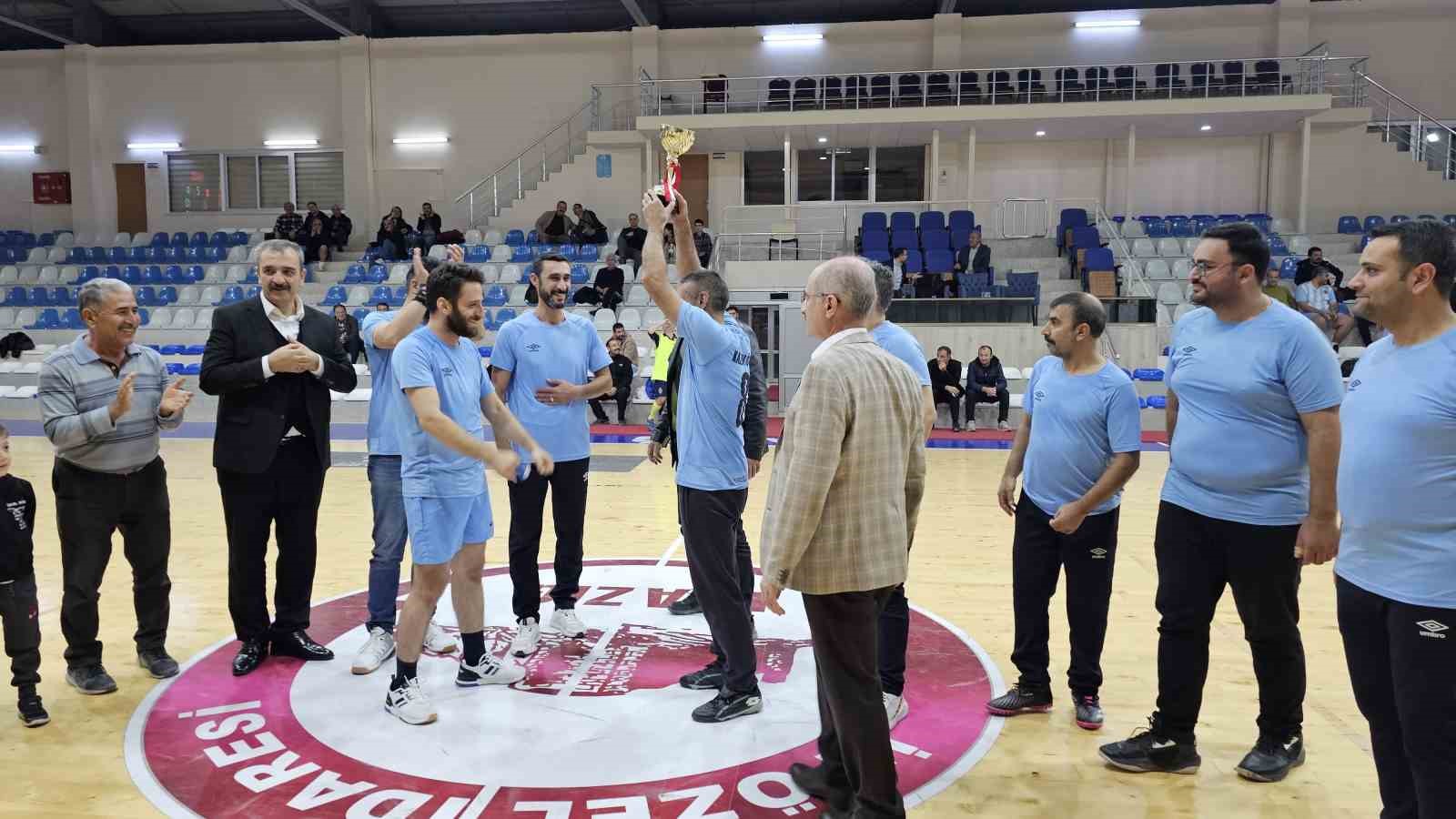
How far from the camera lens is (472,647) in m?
4.11

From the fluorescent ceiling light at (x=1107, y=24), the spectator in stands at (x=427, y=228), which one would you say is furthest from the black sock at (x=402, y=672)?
the fluorescent ceiling light at (x=1107, y=24)

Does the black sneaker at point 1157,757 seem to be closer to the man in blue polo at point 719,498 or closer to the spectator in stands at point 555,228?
the man in blue polo at point 719,498

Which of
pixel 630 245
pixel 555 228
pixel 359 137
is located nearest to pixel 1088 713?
pixel 630 245

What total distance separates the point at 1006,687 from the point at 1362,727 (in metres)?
1.32

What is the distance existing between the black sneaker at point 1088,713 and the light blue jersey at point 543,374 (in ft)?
8.00

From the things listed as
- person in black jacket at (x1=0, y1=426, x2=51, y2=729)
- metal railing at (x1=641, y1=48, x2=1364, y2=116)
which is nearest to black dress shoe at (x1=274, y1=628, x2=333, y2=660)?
person in black jacket at (x1=0, y1=426, x2=51, y2=729)

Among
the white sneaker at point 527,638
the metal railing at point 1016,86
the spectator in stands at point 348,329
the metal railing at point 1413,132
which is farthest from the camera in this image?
the metal railing at point 1413,132

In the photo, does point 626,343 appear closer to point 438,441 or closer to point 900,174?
point 438,441

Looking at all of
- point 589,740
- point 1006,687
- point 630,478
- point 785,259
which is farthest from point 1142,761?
point 785,259

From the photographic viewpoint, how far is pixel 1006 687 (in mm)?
4141

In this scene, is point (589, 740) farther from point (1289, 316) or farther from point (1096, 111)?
point (1096, 111)

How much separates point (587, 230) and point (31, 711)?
1601 centimetres

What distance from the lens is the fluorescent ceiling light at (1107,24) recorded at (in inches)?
774

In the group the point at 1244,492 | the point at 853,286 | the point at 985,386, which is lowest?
the point at 985,386
